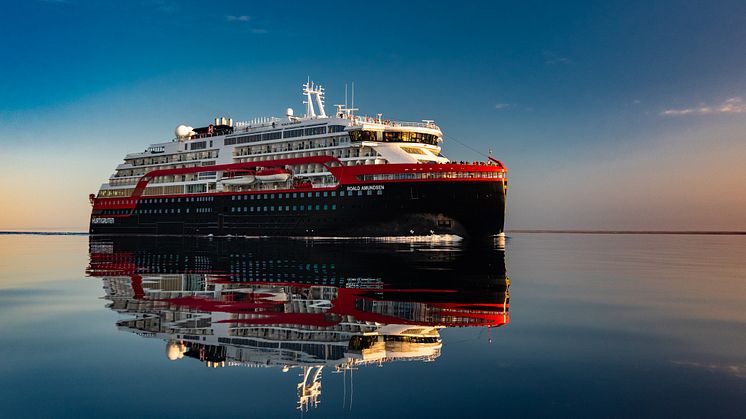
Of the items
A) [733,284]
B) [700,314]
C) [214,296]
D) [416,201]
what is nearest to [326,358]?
[214,296]

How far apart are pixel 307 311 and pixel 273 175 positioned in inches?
2149

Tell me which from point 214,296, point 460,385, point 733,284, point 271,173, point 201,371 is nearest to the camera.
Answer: point 460,385

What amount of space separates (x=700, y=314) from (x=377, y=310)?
10394 mm

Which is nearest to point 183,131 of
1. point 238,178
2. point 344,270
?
point 238,178

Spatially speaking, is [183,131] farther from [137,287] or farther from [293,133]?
[137,287]

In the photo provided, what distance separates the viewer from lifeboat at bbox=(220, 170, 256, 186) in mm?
72738

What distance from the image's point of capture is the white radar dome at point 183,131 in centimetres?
8644

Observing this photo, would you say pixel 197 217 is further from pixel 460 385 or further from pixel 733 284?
pixel 460 385

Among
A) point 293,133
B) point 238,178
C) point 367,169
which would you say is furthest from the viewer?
point 238,178

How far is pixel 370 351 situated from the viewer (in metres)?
11.3

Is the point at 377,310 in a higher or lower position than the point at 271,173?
lower

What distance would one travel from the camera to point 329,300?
18.5 meters

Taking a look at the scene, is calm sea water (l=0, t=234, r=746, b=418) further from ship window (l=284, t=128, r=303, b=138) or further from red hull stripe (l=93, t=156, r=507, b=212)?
ship window (l=284, t=128, r=303, b=138)

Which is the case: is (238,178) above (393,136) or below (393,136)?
below
